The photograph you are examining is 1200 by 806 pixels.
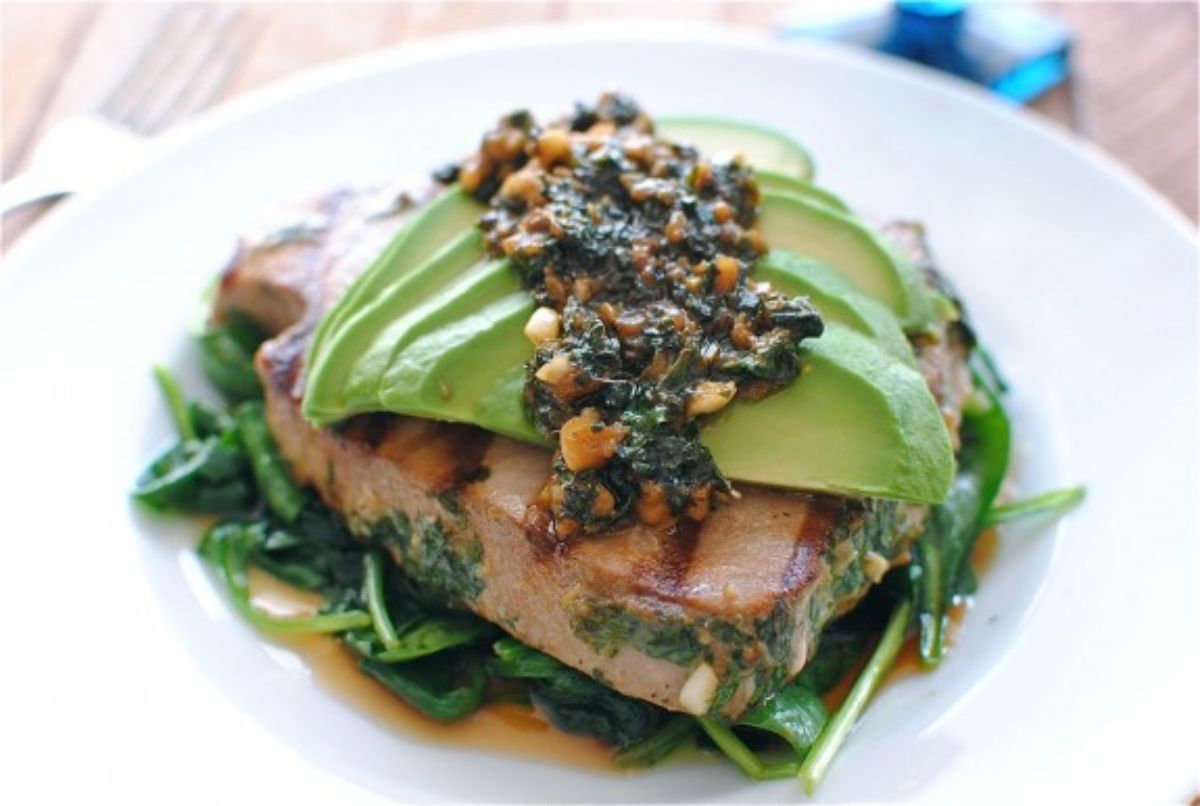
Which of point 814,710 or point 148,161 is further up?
point 148,161

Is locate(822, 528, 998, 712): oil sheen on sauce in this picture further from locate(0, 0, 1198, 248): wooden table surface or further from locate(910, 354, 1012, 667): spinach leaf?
locate(0, 0, 1198, 248): wooden table surface

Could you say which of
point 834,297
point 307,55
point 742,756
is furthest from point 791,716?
point 307,55

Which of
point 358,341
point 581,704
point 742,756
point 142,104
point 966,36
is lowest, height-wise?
point 581,704

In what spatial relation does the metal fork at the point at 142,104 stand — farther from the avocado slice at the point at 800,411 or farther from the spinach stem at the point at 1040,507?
the spinach stem at the point at 1040,507

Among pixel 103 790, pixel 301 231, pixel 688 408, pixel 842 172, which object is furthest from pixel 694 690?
pixel 842 172

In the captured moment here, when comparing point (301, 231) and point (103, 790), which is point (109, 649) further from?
point (301, 231)

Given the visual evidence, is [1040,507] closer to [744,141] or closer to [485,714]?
[744,141]

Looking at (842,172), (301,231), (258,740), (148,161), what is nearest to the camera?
(258,740)

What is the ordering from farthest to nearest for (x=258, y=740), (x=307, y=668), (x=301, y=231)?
(x=301, y=231) → (x=307, y=668) → (x=258, y=740)
